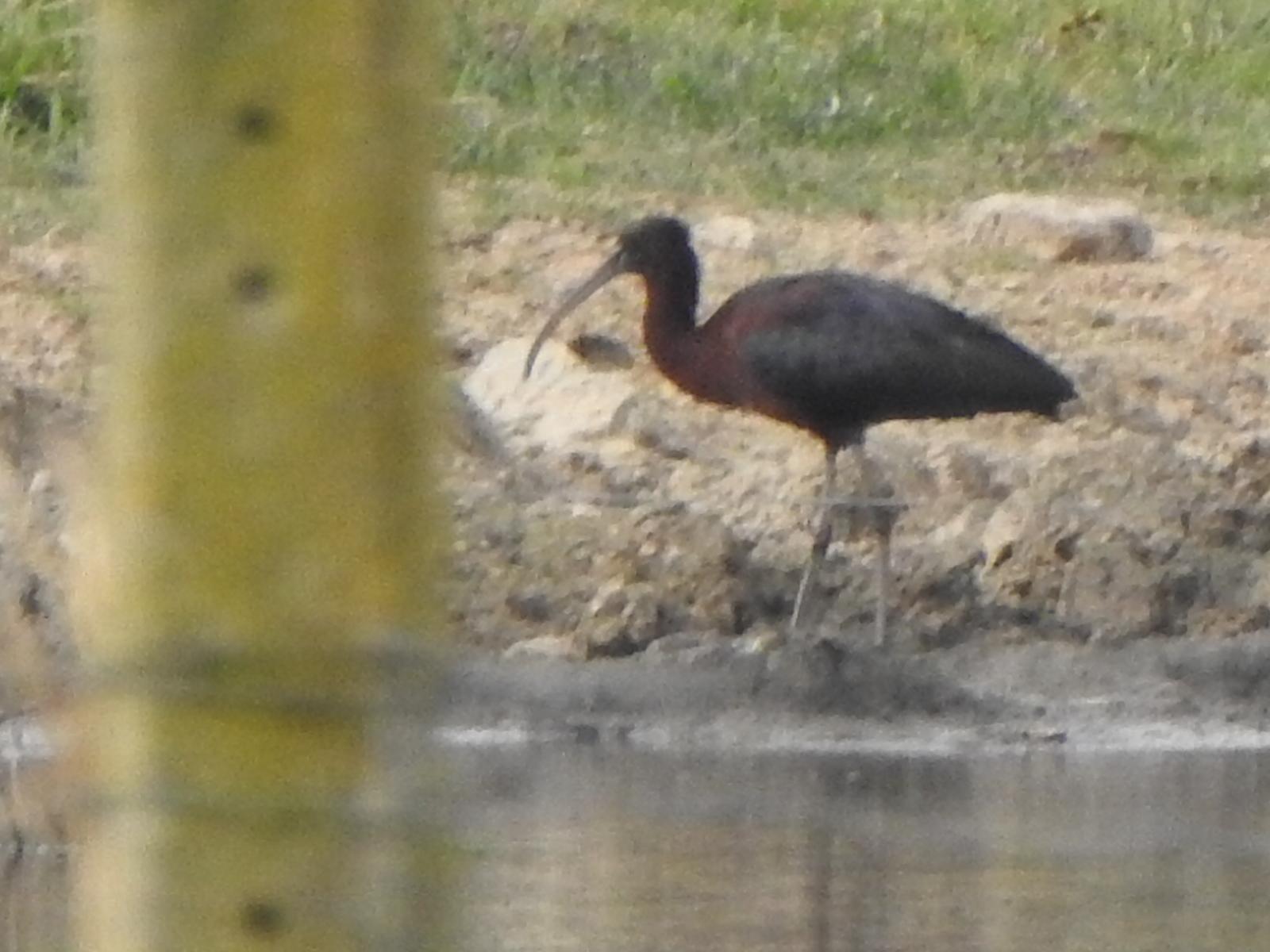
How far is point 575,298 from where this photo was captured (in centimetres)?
1362

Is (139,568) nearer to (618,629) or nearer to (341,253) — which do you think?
(341,253)

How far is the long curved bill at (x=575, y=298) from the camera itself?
523 inches

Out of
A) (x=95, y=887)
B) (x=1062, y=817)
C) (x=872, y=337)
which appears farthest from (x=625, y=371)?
(x=95, y=887)

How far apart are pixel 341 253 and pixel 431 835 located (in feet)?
1.61

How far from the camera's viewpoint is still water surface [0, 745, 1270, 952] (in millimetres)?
7746

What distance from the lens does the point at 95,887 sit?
10.7ft

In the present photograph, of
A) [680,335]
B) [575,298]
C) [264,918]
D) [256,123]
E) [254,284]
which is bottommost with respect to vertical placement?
[264,918]

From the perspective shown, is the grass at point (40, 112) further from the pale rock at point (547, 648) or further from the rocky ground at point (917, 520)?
the pale rock at point (547, 648)

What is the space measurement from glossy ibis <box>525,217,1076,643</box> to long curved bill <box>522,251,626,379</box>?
0.10 ft

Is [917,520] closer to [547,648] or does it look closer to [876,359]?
[876,359]

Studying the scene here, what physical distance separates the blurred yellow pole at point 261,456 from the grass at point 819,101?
11.9 metres

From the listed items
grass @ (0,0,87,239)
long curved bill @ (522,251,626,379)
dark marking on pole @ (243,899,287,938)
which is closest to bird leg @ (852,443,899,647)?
long curved bill @ (522,251,626,379)

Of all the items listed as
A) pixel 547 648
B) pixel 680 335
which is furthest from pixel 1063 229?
pixel 547 648

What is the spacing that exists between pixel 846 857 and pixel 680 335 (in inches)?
193
